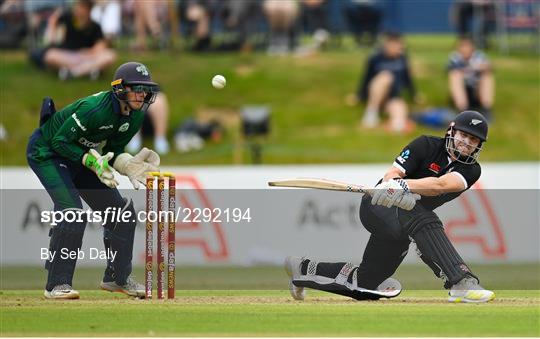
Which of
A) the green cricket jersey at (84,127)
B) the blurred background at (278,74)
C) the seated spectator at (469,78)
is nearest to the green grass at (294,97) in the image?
the blurred background at (278,74)

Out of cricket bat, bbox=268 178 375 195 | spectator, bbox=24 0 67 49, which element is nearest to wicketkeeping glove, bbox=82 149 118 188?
cricket bat, bbox=268 178 375 195

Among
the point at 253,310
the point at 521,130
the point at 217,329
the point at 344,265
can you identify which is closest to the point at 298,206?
the point at 344,265

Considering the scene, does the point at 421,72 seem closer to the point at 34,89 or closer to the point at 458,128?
the point at 34,89

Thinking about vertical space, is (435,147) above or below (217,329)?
above

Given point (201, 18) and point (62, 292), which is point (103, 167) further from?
point (201, 18)

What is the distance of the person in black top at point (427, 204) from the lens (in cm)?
884

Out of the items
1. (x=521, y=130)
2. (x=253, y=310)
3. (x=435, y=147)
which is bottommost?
(x=521, y=130)

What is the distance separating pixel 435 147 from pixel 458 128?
0.73ft

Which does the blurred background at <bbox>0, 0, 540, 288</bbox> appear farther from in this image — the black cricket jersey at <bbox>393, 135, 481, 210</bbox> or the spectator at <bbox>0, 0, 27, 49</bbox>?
the black cricket jersey at <bbox>393, 135, 481, 210</bbox>

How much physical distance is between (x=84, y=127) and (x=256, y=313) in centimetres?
193

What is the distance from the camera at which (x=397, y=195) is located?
8.80 m

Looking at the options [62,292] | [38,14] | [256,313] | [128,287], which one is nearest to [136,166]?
[128,287]

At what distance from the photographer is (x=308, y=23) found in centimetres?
2038

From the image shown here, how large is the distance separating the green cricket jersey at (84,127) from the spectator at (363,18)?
1136cm
